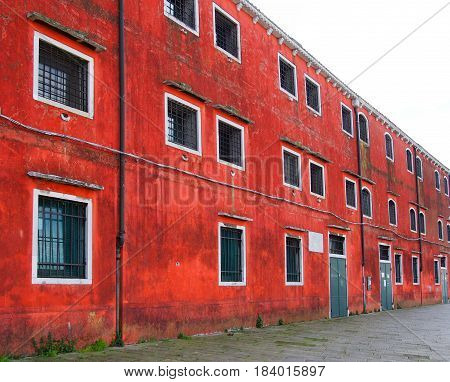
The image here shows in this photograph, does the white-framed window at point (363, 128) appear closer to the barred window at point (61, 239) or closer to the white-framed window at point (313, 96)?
the white-framed window at point (313, 96)

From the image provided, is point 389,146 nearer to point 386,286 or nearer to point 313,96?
point 386,286

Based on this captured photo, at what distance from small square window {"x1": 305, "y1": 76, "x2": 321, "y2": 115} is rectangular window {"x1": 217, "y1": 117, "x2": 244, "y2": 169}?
5.63 m

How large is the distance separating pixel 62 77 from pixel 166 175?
3.30 metres

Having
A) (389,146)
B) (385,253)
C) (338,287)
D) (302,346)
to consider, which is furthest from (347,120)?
(302,346)

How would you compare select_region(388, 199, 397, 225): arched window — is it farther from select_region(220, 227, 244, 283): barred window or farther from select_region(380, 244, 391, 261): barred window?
select_region(220, 227, 244, 283): barred window

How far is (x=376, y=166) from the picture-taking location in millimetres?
26703

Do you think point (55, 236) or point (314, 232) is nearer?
point (55, 236)

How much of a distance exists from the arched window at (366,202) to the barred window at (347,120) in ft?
9.09

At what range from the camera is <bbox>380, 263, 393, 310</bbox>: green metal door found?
25766mm

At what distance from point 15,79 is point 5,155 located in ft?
4.42

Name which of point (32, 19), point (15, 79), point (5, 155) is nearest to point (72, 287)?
point (5, 155)

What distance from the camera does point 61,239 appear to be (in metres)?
10.2

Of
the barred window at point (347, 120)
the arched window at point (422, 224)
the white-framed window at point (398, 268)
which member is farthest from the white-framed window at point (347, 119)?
the arched window at point (422, 224)

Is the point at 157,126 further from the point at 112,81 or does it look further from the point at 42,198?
the point at 42,198
